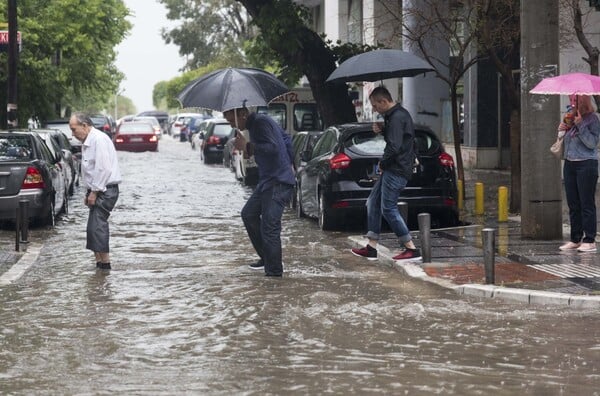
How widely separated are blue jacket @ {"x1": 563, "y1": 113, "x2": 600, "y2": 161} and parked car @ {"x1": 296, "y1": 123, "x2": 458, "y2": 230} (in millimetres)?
3139

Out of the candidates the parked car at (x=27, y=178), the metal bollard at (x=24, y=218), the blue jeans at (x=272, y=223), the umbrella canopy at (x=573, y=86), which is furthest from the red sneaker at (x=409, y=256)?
the parked car at (x=27, y=178)

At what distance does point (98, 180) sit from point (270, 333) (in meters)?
4.15

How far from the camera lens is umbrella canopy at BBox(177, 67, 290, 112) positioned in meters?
11.8

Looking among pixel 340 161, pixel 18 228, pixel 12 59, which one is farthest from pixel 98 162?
pixel 12 59

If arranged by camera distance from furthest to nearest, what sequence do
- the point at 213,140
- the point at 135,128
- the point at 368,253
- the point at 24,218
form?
1. the point at 135,128
2. the point at 213,140
3. the point at 24,218
4. the point at 368,253

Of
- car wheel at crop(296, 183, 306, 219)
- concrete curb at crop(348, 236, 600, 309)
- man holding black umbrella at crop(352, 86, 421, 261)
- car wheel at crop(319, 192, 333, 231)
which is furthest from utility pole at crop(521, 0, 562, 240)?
car wheel at crop(296, 183, 306, 219)

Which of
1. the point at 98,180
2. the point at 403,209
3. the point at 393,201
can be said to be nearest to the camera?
the point at 98,180

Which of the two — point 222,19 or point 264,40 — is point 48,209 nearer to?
point 264,40

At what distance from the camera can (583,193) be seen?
41.3ft

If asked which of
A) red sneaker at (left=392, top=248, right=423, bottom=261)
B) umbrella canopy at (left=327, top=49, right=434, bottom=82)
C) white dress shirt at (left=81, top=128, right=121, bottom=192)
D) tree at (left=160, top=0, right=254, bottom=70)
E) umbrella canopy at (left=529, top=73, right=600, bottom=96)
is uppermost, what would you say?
tree at (left=160, top=0, right=254, bottom=70)

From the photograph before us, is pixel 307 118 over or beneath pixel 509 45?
beneath

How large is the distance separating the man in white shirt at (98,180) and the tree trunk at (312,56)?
1275cm

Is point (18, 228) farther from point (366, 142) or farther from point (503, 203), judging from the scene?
→ point (503, 203)

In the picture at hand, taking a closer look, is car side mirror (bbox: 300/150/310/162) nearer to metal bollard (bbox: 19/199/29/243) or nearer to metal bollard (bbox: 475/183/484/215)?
metal bollard (bbox: 475/183/484/215)
